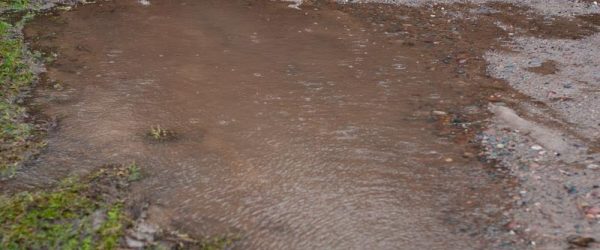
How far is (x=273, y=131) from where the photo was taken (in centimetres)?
518

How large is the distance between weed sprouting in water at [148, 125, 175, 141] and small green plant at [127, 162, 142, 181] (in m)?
0.48

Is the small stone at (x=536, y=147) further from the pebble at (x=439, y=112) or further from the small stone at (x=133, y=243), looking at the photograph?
the small stone at (x=133, y=243)

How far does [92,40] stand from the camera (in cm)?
745

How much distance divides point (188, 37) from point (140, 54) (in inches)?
31.4

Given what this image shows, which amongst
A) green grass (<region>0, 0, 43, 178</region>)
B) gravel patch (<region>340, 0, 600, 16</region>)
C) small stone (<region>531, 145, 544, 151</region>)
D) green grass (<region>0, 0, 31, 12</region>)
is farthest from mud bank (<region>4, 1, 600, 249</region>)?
green grass (<region>0, 0, 31, 12</region>)

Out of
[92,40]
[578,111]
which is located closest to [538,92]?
[578,111]


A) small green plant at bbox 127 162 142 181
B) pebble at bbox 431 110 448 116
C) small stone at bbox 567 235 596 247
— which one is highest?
pebble at bbox 431 110 448 116

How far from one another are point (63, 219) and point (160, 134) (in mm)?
1408

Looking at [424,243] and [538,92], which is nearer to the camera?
[424,243]

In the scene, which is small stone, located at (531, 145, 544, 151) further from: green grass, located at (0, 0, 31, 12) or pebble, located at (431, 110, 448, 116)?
green grass, located at (0, 0, 31, 12)

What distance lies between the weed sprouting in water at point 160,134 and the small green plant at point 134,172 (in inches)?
18.8

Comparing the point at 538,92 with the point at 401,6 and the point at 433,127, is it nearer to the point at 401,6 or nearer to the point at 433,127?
the point at 433,127

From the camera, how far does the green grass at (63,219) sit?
363 centimetres

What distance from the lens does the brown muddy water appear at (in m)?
4.01
